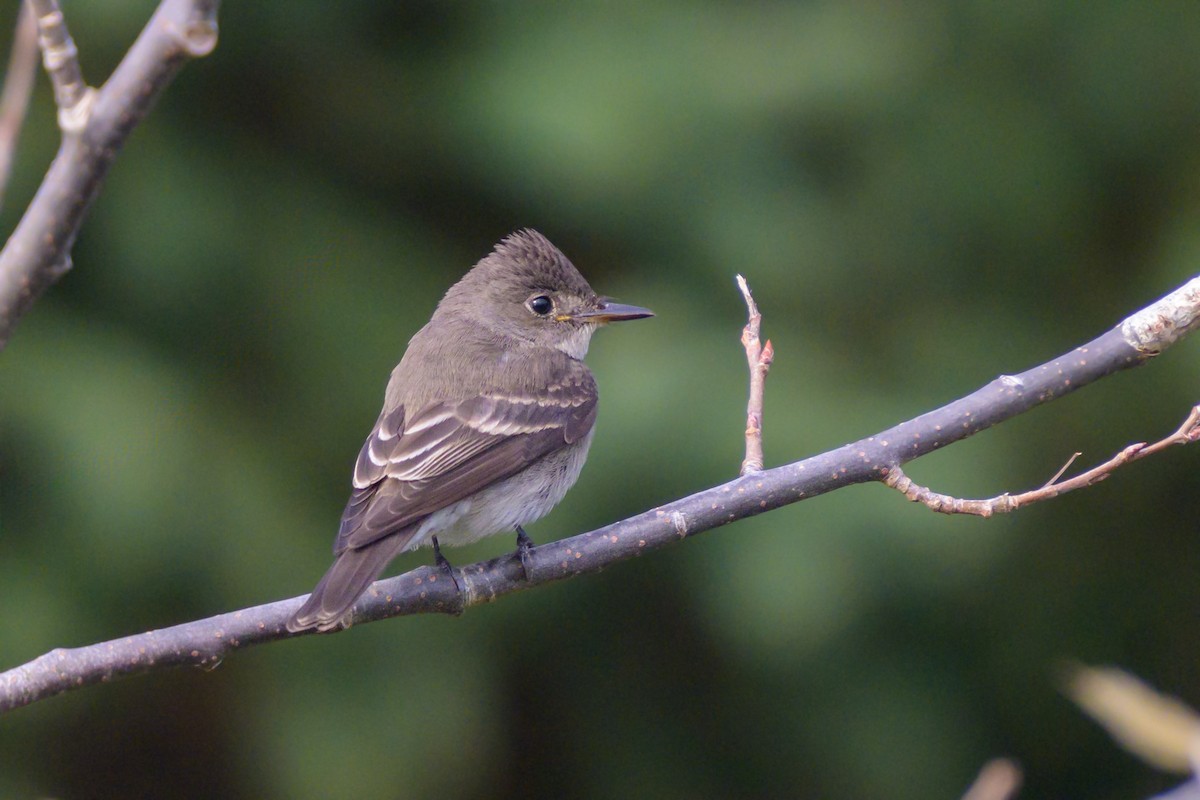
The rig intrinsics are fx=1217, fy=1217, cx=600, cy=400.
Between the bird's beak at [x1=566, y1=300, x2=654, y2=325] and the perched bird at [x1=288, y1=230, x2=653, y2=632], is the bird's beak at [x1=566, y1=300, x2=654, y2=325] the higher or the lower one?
the higher one

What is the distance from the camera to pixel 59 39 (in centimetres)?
137

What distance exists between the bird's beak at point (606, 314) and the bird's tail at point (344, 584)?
1474 mm

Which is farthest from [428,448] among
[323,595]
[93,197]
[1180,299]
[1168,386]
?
[1168,386]

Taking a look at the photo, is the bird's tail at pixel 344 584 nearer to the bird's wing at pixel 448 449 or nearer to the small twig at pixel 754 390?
the bird's wing at pixel 448 449

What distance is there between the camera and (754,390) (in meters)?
3.19

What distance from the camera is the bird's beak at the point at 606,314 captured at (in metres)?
4.54

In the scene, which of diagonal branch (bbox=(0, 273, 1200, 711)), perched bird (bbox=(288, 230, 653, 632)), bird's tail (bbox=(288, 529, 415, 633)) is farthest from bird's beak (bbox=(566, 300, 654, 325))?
diagonal branch (bbox=(0, 273, 1200, 711))

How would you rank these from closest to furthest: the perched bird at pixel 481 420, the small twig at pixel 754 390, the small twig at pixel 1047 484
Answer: the small twig at pixel 1047 484
the small twig at pixel 754 390
the perched bird at pixel 481 420

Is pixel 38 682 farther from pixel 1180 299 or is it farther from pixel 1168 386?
pixel 1168 386

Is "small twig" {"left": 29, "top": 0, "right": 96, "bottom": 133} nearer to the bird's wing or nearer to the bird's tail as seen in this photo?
the bird's tail

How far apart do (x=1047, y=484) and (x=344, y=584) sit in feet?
5.42

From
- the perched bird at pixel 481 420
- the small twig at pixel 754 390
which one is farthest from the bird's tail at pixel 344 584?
the small twig at pixel 754 390

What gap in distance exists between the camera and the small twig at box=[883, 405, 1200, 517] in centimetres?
260

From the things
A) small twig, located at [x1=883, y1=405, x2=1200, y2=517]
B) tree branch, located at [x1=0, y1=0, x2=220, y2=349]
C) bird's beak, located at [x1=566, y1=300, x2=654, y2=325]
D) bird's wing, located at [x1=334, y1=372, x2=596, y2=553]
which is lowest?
bird's wing, located at [x1=334, y1=372, x2=596, y2=553]
